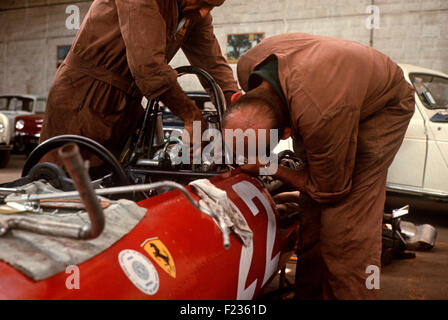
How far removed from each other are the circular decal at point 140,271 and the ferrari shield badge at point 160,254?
0.03 m

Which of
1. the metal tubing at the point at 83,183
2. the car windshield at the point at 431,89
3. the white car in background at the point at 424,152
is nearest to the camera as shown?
the metal tubing at the point at 83,183

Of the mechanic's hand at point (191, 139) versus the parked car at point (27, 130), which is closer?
the mechanic's hand at point (191, 139)

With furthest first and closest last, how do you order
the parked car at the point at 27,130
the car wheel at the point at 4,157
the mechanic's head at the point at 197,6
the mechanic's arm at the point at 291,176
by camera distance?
the parked car at the point at 27,130
the car wheel at the point at 4,157
the mechanic's head at the point at 197,6
the mechanic's arm at the point at 291,176

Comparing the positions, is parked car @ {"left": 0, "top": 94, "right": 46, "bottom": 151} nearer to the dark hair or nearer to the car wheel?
the car wheel

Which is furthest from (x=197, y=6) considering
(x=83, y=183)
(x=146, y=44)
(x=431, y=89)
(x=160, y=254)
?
(x=431, y=89)

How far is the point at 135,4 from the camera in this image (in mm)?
1903

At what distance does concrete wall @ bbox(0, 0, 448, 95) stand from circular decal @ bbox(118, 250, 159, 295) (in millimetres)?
8961

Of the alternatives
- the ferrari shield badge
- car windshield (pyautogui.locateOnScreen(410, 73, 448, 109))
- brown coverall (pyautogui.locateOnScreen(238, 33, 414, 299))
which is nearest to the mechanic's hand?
brown coverall (pyautogui.locateOnScreen(238, 33, 414, 299))

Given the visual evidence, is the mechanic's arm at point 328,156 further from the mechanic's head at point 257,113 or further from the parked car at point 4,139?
the parked car at point 4,139

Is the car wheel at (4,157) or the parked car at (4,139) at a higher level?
the parked car at (4,139)

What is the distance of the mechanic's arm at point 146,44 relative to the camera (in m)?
1.90

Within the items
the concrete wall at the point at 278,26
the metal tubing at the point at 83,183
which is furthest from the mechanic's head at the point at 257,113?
the concrete wall at the point at 278,26

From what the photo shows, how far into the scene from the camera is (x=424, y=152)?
4445mm
